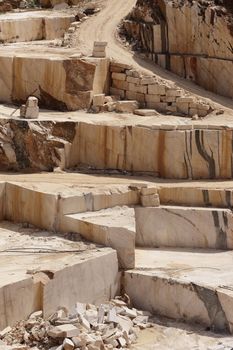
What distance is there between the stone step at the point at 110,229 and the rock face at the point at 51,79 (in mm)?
5169

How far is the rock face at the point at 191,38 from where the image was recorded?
20359 millimetres

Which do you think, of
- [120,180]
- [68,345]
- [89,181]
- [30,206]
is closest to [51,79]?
[89,181]

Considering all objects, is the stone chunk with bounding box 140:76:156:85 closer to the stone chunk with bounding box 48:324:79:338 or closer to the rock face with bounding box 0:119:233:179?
the rock face with bounding box 0:119:233:179

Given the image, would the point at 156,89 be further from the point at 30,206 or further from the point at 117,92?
the point at 30,206

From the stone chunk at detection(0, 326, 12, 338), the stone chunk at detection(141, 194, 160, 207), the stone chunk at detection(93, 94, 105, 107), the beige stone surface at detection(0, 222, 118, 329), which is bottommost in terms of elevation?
the stone chunk at detection(0, 326, 12, 338)

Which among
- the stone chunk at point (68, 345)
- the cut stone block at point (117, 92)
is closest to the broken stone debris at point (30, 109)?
the cut stone block at point (117, 92)

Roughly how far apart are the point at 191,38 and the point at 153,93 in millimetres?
2253

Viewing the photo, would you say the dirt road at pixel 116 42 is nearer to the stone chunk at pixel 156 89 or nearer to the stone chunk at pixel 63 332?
the stone chunk at pixel 156 89

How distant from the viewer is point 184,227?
Answer: 647 inches

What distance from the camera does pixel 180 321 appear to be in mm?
14359

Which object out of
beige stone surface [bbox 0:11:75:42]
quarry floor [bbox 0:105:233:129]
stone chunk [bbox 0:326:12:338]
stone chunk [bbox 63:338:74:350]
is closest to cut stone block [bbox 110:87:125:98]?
quarry floor [bbox 0:105:233:129]

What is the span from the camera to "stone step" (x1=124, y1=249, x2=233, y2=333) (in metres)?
14.0

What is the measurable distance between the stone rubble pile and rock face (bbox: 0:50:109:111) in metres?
7.61

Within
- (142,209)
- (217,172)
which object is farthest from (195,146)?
(142,209)
